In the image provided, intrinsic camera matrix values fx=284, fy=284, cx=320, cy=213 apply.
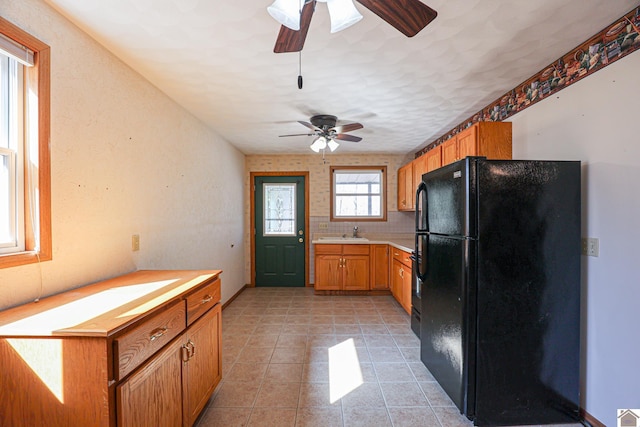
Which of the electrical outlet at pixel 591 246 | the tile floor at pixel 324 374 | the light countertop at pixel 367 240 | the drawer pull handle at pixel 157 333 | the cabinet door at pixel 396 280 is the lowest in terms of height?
the tile floor at pixel 324 374

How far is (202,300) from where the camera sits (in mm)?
1770

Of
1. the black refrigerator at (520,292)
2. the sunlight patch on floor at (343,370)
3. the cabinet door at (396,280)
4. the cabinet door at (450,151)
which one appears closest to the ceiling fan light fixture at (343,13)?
the black refrigerator at (520,292)

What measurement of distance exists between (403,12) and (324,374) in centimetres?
246

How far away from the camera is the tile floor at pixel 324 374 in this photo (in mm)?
1860

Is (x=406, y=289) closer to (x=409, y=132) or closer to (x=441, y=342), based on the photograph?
(x=441, y=342)

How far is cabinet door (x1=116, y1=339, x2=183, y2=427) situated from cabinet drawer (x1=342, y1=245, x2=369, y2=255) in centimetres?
328

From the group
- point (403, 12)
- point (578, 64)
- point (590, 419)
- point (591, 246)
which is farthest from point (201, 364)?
point (578, 64)

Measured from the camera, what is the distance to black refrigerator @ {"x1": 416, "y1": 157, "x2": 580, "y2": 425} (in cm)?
177

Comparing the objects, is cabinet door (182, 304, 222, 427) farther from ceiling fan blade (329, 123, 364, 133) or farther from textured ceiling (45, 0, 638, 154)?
ceiling fan blade (329, 123, 364, 133)

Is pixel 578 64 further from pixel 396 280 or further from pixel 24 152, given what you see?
pixel 24 152

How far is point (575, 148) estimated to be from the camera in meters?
1.90

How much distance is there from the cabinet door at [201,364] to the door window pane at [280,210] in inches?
125

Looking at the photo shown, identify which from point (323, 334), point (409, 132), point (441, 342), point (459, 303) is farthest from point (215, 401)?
point (409, 132)

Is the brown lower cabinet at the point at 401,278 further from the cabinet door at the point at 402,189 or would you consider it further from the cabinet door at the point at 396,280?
the cabinet door at the point at 402,189
